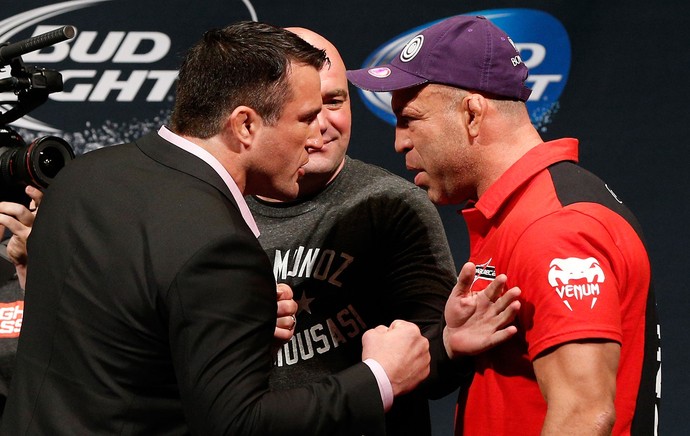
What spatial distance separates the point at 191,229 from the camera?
126 centimetres

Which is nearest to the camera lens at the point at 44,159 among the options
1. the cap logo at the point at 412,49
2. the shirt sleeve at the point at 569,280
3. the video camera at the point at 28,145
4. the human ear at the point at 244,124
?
the video camera at the point at 28,145

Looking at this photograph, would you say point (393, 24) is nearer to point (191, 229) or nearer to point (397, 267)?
point (397, 267)

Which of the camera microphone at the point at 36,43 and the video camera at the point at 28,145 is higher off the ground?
the camera microphone at the point at 36,43

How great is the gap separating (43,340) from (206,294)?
0.97 feet

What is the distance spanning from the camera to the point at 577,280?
1320 mm

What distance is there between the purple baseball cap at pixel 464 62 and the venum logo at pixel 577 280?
39 cm

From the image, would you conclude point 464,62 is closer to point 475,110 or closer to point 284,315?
point 475,110

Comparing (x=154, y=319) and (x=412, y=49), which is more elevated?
(x=412, y=49)

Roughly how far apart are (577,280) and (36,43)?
104 centimetres

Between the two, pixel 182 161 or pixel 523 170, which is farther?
pixel 523 170

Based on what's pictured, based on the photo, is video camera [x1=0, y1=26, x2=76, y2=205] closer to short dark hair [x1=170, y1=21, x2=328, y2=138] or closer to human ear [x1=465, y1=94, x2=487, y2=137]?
short dark hair [x1=170, y1=21, x2=328, y2=138]

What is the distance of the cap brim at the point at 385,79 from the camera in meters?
1.65

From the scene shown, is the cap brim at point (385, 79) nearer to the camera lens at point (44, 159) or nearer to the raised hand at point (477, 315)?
the raised hand at point (477, 315)

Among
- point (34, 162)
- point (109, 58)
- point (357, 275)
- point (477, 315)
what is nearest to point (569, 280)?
point (477, 315)
